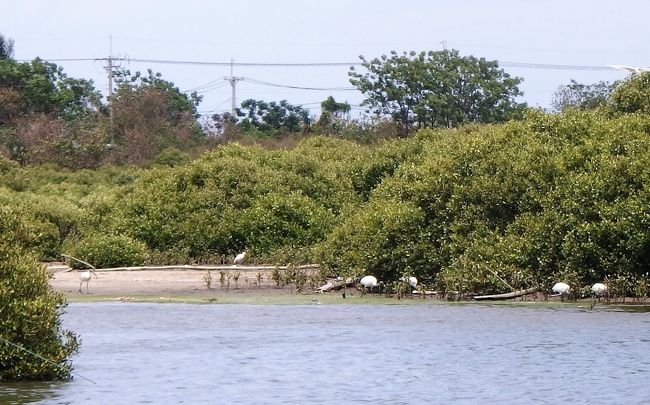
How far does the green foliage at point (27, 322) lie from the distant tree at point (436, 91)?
5008cm

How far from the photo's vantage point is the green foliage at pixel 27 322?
14.1 metres

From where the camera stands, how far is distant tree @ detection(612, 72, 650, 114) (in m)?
29.5

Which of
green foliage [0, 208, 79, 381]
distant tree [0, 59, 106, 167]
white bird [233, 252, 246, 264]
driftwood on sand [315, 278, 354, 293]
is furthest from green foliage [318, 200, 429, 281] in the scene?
distant tree [0, 59, 106, 167]

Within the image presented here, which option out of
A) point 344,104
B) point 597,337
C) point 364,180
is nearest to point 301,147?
point 364,180

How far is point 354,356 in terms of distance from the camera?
17.9 meters

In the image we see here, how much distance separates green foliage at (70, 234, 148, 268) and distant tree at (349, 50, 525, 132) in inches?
A: 1375

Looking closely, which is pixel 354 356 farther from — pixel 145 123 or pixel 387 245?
pixel 145 123

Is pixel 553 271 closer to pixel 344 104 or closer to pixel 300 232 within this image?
pixel 300 232

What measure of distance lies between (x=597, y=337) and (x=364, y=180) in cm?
1667

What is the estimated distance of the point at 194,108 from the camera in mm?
81625

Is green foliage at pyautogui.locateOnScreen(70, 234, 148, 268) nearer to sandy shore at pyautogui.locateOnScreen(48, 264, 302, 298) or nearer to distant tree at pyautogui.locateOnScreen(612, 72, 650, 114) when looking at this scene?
sandy shore at pyautogui.locateOnScreen(48, 264, 302, 298)

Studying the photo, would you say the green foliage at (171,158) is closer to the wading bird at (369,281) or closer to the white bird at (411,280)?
the wading bird at (369,281)

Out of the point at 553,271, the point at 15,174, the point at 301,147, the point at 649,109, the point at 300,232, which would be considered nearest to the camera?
the point at 553,271

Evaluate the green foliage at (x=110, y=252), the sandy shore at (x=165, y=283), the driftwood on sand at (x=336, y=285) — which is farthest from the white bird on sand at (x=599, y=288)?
the green foliage at (x=110, y=252)
